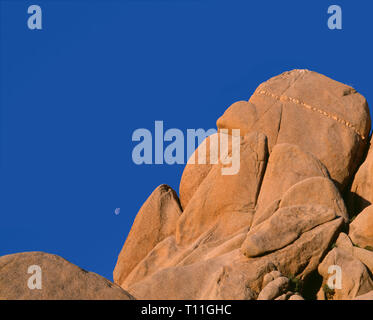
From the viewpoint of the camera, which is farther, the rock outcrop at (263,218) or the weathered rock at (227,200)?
the weathered rock at (227,200)

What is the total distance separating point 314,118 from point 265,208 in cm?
586

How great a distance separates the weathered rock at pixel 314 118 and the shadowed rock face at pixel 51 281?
12.5 metres

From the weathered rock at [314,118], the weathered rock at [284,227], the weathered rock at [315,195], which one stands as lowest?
the weathered rock at [284,227]

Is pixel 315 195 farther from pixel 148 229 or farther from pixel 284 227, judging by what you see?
pixel 148 229

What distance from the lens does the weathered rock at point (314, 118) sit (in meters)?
28.3

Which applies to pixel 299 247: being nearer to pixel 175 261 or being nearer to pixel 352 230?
pixel 352 230

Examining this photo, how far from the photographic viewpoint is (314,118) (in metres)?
29.0

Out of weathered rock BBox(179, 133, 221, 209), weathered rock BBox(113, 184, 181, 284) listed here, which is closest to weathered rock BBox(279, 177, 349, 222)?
weathered rock BBox(179, 133, 221, 209)

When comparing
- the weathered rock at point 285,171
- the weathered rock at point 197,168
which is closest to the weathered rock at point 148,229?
the weathered rock at point 197,168

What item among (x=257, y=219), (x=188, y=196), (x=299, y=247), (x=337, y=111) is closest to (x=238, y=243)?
(x=257, y=219)

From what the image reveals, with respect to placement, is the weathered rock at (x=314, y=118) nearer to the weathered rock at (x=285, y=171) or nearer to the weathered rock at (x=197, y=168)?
the weathered rock at (x=197, y=168)

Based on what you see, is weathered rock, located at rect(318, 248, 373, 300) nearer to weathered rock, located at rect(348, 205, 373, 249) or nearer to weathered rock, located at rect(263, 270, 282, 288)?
weathered rock, located at rect(348, 205, 373, 249)

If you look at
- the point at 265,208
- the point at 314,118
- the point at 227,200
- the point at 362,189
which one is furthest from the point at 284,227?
the point at 314,118
